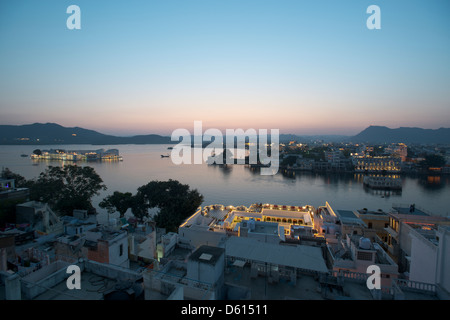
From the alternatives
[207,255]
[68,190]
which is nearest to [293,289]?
[207,255]

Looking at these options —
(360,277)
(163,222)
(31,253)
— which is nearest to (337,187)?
(163,222)

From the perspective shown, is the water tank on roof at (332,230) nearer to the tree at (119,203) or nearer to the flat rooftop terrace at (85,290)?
the flat rooftop terrace at (85,290)

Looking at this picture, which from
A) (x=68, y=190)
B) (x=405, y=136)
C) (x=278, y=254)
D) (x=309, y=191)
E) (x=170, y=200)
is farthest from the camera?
(x=405, y=136)

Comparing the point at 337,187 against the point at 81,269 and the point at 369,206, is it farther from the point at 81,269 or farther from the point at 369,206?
the point at 81,269

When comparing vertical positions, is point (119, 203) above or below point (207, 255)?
below

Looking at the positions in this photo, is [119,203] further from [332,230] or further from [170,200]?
[332,230]

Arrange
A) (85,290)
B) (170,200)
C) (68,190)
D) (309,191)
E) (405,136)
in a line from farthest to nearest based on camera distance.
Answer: (405,136), (309,191), (68,190), (170,200), (85,290)
